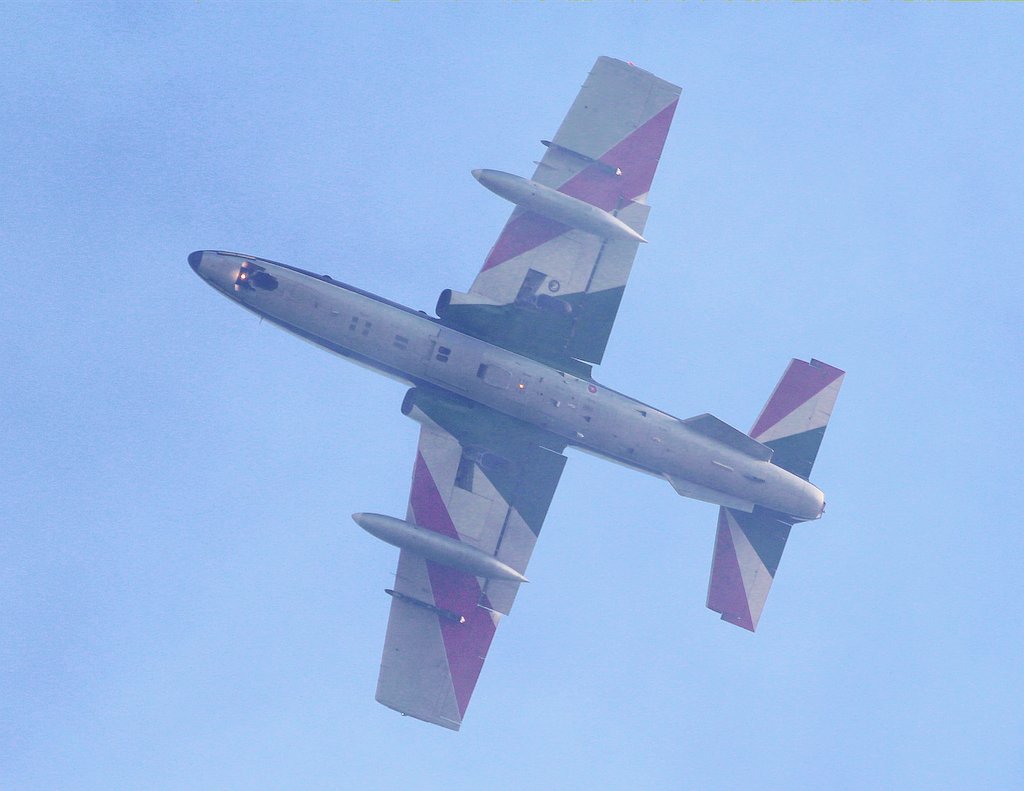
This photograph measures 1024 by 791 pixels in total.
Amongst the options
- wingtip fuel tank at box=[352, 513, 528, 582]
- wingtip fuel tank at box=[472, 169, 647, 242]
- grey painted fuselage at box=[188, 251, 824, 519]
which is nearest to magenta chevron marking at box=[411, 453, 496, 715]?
wingtip fuel tank at box=[352, 513, 528, 582]

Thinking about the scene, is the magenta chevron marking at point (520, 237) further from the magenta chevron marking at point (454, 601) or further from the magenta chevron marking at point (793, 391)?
the magenta chevron marking at point (793, 391)

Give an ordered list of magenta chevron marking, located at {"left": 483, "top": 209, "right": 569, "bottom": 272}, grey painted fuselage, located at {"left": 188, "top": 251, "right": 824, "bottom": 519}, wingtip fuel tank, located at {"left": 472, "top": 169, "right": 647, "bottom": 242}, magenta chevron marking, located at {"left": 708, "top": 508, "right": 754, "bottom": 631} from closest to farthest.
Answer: grey painted fuselage, located at {"left": 188, "top": 251, "right": 824, "bottom": 519}
wingtip fuel tank, located at {"left": 472, "top": 169, "right": 647, "bottom": 242}
magenta chevron marking, located at {"left": 708, "top": 508, "right": 754, "bottom": 631}
magenta chevron marking, located at {"left": 483, "top": 209, "right": 569, "bottom": 272}

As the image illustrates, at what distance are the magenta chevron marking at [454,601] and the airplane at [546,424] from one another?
0.05m

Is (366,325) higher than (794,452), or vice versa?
(794,452)

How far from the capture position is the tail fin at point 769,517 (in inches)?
1229

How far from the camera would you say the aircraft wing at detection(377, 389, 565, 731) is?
31359 mm

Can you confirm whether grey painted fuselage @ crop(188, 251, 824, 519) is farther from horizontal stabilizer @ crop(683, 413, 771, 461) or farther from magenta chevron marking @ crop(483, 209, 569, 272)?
magenta chevron marking @ crop(483, 209, 569, 272)

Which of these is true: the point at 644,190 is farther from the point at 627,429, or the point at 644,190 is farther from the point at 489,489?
the point at 489,489

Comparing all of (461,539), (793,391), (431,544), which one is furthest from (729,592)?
(431,544)

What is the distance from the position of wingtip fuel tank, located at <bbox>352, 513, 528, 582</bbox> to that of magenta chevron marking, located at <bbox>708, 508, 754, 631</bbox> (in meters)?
7.38

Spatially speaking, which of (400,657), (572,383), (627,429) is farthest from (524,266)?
(400,657)

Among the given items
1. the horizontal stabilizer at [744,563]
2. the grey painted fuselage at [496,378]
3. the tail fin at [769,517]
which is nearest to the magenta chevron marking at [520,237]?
the grey painted fuselage at [496,378]

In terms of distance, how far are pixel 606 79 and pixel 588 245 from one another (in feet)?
19.5

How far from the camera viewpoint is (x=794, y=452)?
31516mm
